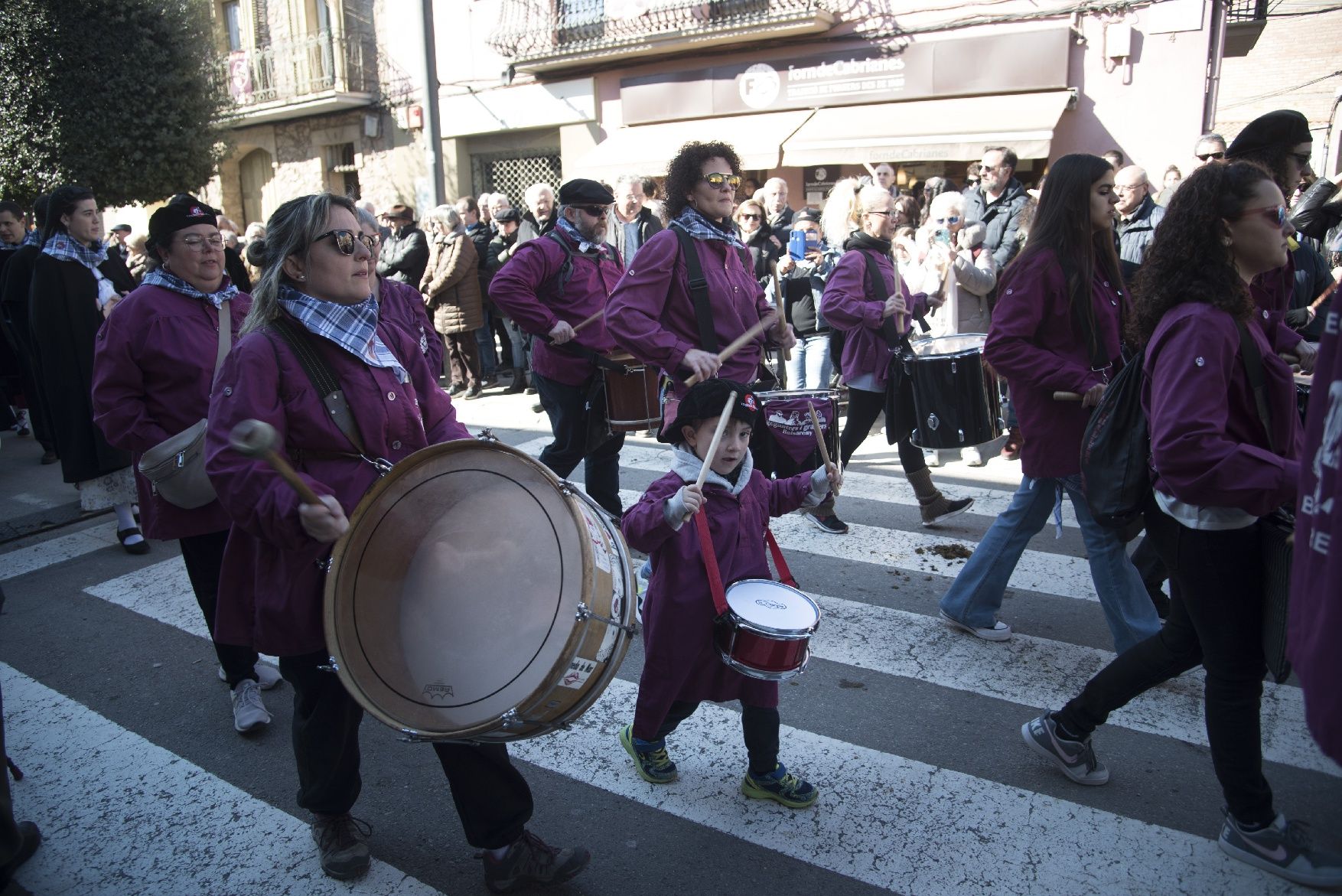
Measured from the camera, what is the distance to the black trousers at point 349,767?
2680 mm

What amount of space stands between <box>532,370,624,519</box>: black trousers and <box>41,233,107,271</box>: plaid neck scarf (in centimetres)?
276

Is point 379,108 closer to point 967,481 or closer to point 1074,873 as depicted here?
point 967,481

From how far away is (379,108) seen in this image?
20688mm

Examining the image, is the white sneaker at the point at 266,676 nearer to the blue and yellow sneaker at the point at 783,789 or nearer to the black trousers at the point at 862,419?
the blue and yellow sneaker at the point at 783,789

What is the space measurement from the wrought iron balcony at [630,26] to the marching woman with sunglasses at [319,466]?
46.9 feet

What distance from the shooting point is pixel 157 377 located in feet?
12.5

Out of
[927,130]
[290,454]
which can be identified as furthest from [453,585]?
[927,130]

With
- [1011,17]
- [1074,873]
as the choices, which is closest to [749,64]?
[1011,17]

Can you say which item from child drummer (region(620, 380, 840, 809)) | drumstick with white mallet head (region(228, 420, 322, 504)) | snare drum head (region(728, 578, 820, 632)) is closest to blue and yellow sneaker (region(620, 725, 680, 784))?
child drummer (region(620, 380, 840, 809))

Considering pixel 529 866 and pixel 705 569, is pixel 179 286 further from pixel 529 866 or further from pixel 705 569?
pixel 529 866

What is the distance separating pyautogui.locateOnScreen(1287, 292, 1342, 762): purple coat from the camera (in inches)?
56.0

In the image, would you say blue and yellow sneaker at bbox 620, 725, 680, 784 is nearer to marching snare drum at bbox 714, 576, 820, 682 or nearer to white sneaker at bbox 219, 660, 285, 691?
marching snare drum at bbox 714, 576, 820, 682

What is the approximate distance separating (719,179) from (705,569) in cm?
195

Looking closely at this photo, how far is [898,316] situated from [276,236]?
12.2 ft
